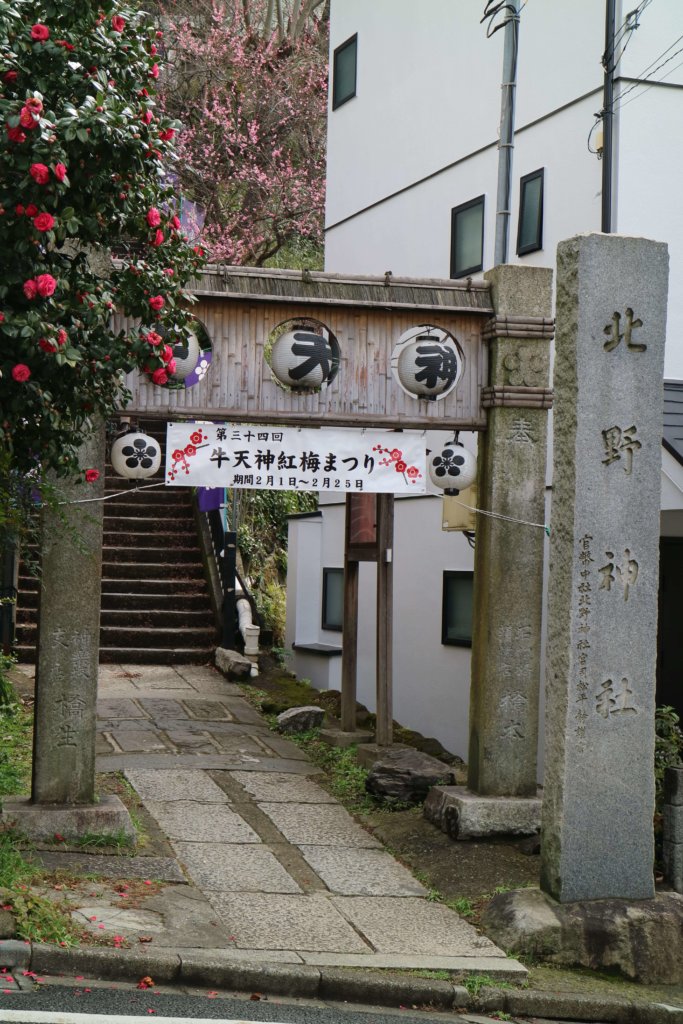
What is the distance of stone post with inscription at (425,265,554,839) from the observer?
31.6 ft

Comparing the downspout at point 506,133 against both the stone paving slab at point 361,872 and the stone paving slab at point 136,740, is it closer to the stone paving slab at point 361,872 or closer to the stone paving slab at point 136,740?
the stone paving slab at point 361,872

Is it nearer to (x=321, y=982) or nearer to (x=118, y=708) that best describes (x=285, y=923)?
(x=321, y=982)

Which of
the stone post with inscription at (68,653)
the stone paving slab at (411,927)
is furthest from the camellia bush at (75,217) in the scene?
the stone paving slab at (411,927)

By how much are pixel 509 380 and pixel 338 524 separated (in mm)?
7275

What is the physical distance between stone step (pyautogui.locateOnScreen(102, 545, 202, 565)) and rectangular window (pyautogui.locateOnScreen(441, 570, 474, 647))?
6.14m

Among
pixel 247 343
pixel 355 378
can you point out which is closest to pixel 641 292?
pixel 355 378

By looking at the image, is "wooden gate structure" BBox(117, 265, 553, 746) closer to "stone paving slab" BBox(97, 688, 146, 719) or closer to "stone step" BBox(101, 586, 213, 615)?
"stone paving slab" BBox(97, 688, 146, 719)

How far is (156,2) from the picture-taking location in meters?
25.8

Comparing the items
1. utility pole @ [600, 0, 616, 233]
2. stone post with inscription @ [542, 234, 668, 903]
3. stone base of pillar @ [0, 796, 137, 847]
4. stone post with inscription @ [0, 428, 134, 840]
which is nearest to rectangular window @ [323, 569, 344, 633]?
utility pole @ [600, 0, 616, 233]

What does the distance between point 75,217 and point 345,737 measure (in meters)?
7.56

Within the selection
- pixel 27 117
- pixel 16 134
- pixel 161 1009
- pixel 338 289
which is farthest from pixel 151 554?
pixel 161 1009

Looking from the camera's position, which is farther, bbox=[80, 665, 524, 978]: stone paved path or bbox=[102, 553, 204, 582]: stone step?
bbox=[102, 553, 204, 582]: stone step

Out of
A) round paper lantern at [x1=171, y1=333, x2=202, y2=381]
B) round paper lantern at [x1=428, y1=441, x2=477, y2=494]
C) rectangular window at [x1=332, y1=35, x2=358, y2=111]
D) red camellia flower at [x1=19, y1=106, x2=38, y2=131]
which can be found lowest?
round paper lantern at [x1=428, y1=441, x2=477, y2=494]

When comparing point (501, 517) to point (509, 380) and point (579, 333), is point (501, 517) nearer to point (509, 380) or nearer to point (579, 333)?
point (509, 380)
